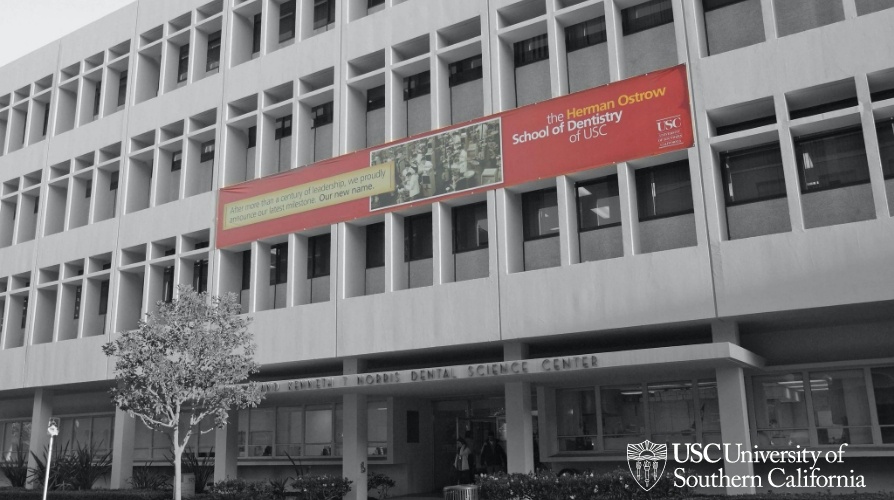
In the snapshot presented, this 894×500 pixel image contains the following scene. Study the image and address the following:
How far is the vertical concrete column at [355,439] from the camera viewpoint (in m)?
23.8

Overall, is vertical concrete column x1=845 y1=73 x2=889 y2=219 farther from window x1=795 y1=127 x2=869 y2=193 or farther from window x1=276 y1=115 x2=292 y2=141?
window x1=276 y1=115 x2=292 y2=141

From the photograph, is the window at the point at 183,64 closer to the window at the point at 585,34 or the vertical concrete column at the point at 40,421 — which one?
the vertical concrete column at the point at 40,421

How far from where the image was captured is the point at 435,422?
28203 millimetres

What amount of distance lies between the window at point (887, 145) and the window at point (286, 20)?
19547 mm

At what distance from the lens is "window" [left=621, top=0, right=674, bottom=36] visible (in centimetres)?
2147

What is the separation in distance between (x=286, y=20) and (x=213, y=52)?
383cm

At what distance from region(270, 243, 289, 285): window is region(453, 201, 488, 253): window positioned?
662 cm

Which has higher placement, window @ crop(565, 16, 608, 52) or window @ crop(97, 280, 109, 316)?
window @ crop(565, 16, 608, 52)

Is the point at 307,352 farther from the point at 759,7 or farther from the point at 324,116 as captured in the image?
the point at 759,7

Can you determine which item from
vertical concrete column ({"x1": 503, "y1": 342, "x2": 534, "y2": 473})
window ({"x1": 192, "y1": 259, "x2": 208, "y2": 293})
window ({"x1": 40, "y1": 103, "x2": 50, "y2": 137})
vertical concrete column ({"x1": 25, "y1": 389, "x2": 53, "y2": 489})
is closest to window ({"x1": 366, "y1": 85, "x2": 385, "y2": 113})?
window ({"x1": 192, "y1": 259, "x2": 208, "y2": 293})

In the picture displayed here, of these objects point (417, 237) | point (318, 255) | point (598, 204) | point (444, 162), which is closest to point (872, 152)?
point (598, 204)

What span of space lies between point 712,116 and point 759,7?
3186mm

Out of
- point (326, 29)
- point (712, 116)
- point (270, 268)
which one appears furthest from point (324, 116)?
point (712, 116)

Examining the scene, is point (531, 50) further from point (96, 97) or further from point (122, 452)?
point (96, 97)
